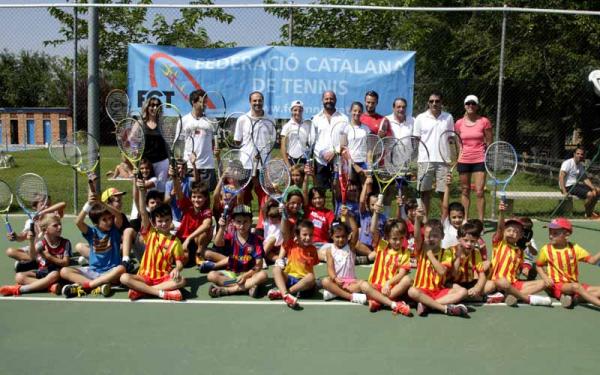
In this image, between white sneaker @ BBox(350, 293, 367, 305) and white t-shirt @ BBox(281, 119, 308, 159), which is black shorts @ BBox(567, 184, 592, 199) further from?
white sneaker @ BBox(350, 293, 367, 305)

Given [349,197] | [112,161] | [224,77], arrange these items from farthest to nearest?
[112,161]
[224,77]
[349,197]

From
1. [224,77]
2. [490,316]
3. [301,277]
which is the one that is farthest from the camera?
[224,77]

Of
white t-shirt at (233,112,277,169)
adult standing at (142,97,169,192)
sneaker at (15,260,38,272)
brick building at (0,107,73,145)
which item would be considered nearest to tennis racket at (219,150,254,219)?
white t-shirt at (233,112,277,169)

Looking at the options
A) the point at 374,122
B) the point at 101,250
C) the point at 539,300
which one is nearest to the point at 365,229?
the point at 374,122

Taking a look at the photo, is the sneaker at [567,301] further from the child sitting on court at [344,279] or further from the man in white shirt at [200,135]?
the man in white shirt at [200,135]

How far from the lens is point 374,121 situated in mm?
6598

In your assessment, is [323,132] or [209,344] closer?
[209,344]

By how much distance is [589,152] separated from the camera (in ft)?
49.0

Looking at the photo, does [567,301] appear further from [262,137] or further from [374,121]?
[262,137]

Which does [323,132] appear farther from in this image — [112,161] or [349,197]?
[112,161]

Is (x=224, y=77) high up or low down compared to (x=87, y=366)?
up

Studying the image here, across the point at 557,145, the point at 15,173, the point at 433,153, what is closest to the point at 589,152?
the point at 557,145

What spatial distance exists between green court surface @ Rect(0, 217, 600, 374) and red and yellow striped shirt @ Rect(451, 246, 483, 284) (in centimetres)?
34

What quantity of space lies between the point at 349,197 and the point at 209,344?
2935 millimetres
